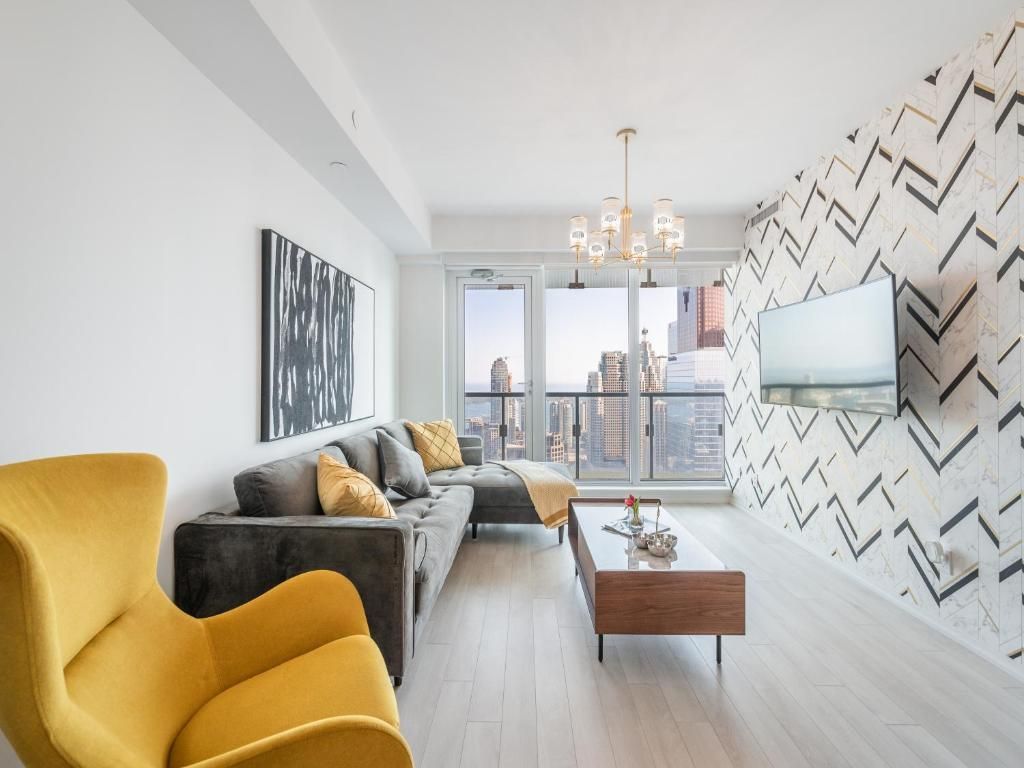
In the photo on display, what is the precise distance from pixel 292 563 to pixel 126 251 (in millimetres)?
1179

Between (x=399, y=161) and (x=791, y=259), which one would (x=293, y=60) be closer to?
(x=399, y=161)

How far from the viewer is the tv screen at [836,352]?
2.60m

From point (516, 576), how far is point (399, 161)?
2.82 m

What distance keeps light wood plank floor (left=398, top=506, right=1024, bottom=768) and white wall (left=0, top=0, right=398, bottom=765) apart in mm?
1251

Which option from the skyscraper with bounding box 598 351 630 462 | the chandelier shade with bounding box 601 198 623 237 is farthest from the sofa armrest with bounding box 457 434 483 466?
the chandelier shade with bounding box 601 198 623 237

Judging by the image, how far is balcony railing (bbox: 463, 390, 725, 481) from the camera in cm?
520

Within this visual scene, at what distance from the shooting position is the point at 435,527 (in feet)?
8.68

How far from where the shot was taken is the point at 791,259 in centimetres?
388

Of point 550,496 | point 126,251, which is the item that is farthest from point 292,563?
point 550,496

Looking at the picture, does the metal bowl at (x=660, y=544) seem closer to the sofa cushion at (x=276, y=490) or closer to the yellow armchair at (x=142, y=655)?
the yellow armchair at (x=142, y=655)

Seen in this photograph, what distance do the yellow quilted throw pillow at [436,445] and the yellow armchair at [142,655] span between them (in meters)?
2.60

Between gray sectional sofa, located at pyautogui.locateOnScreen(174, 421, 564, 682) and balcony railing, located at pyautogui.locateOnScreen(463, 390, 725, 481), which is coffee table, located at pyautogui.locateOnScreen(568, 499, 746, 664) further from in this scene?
balcony railing, located at pyautogui.locateOnScreen(463, 390, 725, 481)

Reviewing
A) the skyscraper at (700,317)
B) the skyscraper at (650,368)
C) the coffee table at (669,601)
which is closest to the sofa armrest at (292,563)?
the coffee table at (669,601)

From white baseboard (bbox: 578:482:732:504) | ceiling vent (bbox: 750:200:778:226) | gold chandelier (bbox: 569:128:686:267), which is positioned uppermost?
ceiling vent (bbox: 750:200:778:226)
